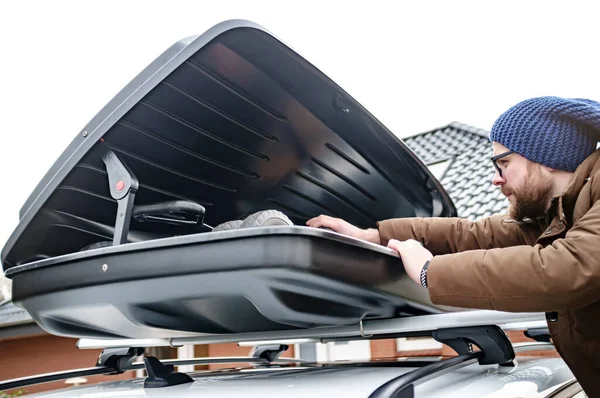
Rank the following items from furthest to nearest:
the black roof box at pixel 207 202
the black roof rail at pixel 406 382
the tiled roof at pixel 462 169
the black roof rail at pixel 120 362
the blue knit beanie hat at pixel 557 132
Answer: the tiled roof at pixel 462 169, the black roof rail at pixel 120 362, the blue knit beanie hat at pixel 557 132, the black roof box at pixel 207 202, the black roof rail at pixel 406 382

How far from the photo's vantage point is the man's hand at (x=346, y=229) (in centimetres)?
210

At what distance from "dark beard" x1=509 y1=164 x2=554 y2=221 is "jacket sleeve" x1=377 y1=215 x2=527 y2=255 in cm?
24

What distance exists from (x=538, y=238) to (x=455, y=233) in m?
0.45

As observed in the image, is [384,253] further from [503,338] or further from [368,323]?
[503,338]

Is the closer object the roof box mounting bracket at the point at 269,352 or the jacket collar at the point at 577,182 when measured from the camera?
the jacket collar at the point at 577,182

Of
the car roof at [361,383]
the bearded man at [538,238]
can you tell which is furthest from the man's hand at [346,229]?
the car roof at [361,383]

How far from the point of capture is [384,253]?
1478 mm

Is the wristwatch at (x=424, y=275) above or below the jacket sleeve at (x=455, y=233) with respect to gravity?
below

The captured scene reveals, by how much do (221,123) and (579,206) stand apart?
100 cm

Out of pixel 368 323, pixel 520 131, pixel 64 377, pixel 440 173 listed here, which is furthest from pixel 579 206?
pixel 440 173

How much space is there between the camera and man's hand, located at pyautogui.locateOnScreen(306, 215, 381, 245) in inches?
82.7

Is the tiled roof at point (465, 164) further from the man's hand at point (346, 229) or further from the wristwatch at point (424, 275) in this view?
the wristwatch at point (424, 275)

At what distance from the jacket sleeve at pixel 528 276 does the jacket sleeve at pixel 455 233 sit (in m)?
0.58

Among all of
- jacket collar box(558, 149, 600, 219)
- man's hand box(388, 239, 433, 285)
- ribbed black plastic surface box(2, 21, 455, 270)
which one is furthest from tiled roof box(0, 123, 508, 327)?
man's hand box(388, 239, 433, 285)
